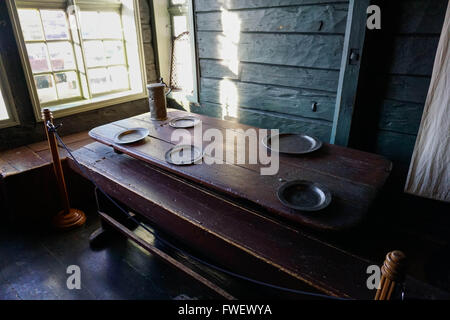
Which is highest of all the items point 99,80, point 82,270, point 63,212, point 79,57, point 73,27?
point 73,27

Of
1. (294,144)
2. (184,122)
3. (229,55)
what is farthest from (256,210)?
(229,55)

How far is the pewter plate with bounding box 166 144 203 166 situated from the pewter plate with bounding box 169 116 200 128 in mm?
461

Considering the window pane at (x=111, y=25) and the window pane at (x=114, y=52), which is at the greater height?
the window pane at (x=111, y=25)

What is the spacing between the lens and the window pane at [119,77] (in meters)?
3.79

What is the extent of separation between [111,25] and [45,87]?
1.13 meters

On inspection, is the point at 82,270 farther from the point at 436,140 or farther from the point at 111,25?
the point at 111,25

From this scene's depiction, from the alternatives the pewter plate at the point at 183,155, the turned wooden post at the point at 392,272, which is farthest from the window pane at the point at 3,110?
the turned wooden post at the point at 392,272

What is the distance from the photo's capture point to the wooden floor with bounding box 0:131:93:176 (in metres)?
2.67

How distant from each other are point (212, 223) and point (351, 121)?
59.4 inches

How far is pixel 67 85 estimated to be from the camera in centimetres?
338

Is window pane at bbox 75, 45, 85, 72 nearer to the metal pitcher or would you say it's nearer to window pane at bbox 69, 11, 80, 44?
window pane at bbox 69, 11, 80, 44

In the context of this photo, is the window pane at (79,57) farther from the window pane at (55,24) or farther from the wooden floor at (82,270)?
the wooden floor at (82,270)

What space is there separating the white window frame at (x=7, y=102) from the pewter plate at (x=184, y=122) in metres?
1.68

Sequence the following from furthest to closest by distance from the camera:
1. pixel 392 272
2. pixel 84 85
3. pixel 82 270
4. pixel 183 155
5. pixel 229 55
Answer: pixel 84 85 < pixel 229 55 < pixel 82 270 < pixel 183 155 < pixel 392 272
